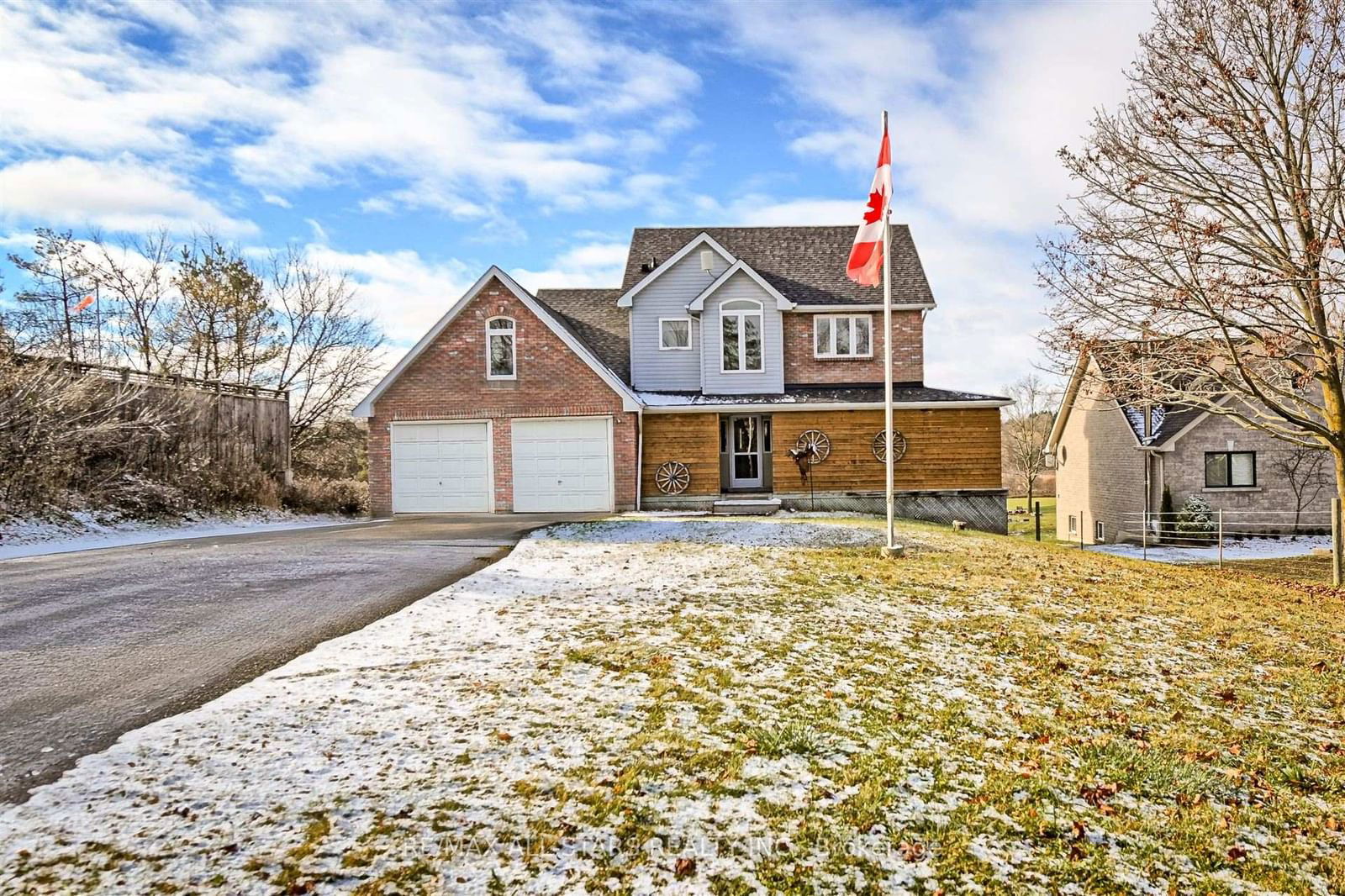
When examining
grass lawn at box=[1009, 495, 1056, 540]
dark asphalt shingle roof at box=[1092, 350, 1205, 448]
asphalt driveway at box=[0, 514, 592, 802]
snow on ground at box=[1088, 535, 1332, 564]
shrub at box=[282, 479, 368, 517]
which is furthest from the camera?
grass lawn at box=[1009, 495, 1056, 540]

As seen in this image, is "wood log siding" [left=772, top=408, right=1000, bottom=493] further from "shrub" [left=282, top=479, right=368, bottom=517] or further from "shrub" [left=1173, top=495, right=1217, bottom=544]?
"shrub" [left=282, top=479, right=368, bottom=517]

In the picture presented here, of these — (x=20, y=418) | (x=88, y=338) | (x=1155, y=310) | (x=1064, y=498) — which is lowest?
(x=1064, y=498)

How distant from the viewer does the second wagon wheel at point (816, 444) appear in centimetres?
1973

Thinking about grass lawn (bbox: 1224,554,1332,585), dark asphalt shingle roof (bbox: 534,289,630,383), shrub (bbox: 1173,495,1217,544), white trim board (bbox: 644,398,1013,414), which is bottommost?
grass lawn (bbox: 1224,554,1332,585)

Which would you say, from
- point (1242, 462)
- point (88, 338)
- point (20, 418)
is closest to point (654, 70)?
point (20, 418)

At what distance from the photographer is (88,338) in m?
26.6

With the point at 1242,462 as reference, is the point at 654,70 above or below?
above

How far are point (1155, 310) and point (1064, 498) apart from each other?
2063 centimetres

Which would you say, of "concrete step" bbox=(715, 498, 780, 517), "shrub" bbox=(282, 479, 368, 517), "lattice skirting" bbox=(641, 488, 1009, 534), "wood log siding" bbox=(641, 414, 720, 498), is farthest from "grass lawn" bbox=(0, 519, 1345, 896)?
"shrub" bbox=(282, 479, 368, 517)

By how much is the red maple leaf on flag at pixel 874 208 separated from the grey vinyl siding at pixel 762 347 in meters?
9.94

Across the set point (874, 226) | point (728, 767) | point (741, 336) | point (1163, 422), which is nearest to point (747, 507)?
A: point (741, 336)

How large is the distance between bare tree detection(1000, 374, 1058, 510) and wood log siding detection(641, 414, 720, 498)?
26.6m

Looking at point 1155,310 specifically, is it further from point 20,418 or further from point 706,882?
point 20,418

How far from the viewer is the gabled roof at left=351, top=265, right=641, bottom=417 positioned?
18.7 metres
